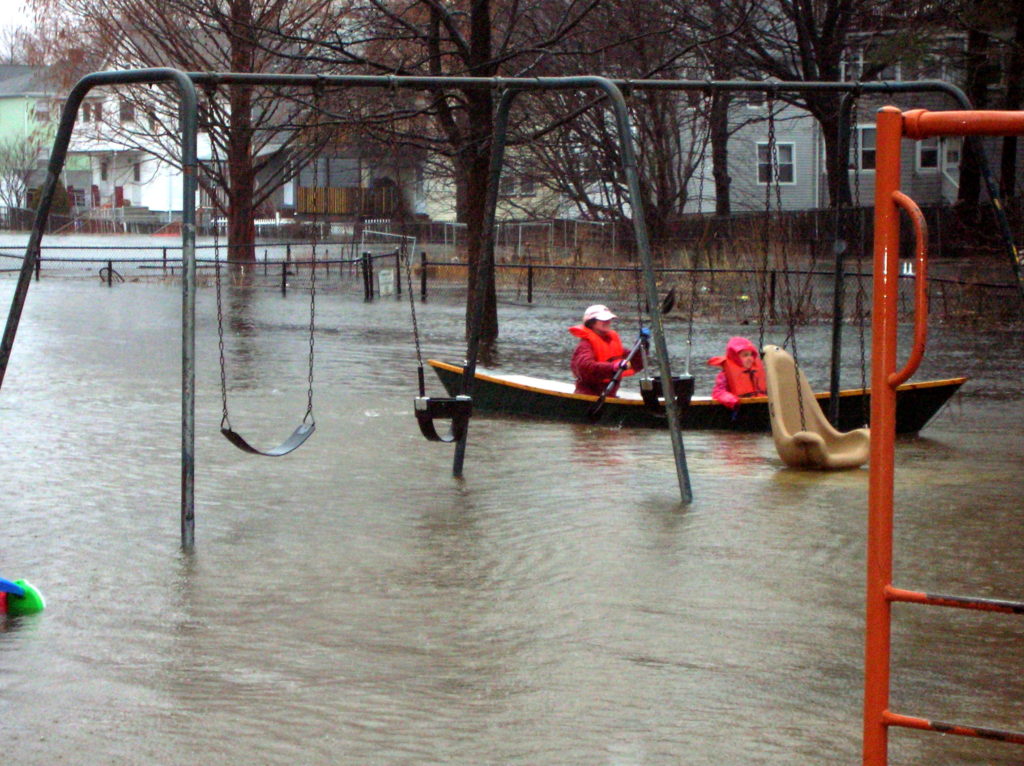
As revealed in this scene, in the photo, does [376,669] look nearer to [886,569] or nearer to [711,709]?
[711,709]

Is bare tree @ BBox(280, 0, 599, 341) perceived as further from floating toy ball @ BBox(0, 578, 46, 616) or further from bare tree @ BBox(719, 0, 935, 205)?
floating toy ball @ BBox(0, 578, 46, 616)

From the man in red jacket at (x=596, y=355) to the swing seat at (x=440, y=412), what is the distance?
3.23 meters

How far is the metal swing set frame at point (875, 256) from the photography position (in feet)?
13.3

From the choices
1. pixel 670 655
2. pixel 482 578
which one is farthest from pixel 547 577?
pixel 670 655

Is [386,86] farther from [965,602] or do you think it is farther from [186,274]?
[965,602]

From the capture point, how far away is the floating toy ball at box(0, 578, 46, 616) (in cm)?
660

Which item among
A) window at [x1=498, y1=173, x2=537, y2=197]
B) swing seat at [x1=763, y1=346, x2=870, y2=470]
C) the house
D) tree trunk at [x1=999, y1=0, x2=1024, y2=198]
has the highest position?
the house

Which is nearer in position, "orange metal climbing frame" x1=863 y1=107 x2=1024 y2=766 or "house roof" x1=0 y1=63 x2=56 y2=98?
"orange metal climbing frame" x1=863 y1=107 x2=1024 y2=766

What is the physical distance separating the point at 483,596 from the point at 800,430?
4572 mm

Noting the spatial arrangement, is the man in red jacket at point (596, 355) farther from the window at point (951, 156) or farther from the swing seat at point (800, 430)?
the window at point (951, 156)

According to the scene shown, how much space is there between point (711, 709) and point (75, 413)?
31.7 ft

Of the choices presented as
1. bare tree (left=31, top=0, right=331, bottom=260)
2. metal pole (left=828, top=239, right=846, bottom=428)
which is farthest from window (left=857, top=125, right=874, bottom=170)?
metal pole (left=828, top=239, right=846, bottom=428)

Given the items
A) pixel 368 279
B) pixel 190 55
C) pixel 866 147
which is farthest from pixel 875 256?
pixel 866 147

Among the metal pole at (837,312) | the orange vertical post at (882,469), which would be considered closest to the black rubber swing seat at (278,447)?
the metal pole at (837,312)
